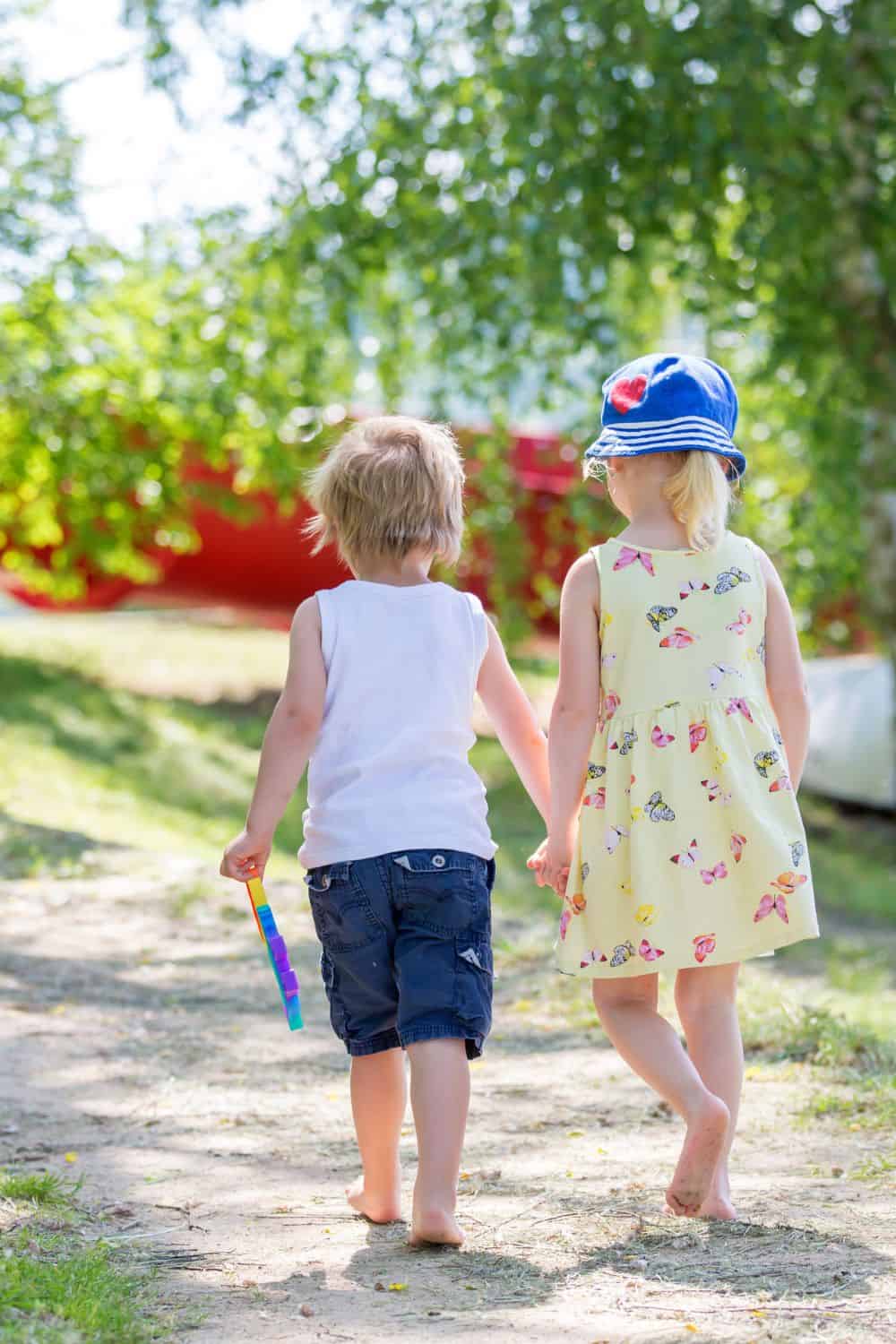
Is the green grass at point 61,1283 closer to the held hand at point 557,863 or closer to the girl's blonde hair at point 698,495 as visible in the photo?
the held hand at point 557,863

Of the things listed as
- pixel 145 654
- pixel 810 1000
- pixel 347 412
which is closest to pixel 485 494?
pixel 347 412

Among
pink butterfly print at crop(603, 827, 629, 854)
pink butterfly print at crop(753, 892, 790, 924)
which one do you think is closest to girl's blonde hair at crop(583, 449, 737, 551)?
pink butterfly print at crop(603, 827, 629, 854)

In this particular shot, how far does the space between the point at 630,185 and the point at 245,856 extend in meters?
5.42

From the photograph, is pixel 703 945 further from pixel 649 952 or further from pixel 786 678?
pixel 786 678

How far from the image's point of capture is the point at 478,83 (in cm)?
765

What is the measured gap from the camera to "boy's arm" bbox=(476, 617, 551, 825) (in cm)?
282

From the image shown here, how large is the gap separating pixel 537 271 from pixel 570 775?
15.9 ft

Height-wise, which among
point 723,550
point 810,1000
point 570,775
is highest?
point 723,550

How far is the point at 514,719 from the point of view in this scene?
2.85 m

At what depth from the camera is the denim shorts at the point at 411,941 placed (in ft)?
8.54

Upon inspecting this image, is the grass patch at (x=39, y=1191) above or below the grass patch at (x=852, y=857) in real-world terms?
above

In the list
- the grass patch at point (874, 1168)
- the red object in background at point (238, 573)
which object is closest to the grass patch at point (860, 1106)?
the grass patch at point (874, 1168)

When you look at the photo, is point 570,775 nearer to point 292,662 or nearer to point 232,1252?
point 292,662

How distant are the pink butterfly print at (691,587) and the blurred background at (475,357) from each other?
1598 mm
